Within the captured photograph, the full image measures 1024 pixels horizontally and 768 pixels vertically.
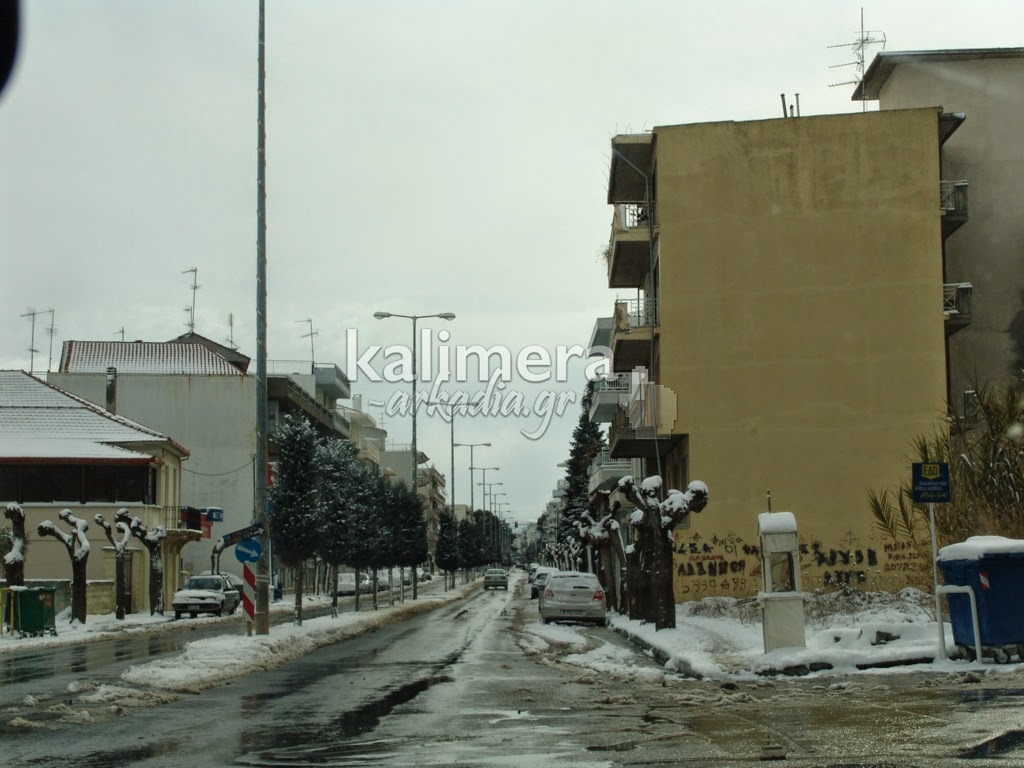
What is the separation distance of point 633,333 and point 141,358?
4781 cm

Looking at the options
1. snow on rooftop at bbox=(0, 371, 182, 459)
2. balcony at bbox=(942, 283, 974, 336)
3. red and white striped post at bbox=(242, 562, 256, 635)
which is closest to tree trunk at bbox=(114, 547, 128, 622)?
snow on rooftop at bbox=(0, 371, 182, 459)

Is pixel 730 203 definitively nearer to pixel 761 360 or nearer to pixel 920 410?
pixel 761 360

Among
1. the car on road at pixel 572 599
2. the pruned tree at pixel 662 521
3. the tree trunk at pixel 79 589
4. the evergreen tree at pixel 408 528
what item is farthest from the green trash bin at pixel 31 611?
the evergreen tree at pixel 408 528

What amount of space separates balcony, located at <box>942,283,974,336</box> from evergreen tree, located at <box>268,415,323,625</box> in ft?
65.8

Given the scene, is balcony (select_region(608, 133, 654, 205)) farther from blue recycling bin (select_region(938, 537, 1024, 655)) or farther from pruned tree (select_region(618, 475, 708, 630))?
blue recycling bin (select_region(938, 537, 1024, 655))

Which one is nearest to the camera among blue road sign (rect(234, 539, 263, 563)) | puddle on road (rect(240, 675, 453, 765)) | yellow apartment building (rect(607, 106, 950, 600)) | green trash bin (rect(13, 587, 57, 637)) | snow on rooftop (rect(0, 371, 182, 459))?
puddle on road (rect(240, 675, 453, 765))

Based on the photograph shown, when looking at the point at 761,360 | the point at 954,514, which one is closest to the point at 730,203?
the point at 761,360

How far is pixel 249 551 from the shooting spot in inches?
989

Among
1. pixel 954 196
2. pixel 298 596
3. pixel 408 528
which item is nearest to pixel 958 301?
pixel 954 196

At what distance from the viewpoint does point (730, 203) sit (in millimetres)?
41219

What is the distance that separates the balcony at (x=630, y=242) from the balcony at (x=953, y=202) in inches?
360

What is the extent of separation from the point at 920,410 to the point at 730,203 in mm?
8609

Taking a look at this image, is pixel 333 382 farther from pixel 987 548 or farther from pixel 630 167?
pixel 987 548

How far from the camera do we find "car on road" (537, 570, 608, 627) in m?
36.6
